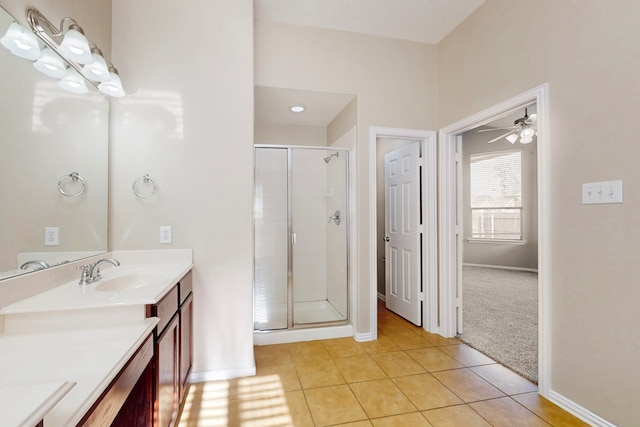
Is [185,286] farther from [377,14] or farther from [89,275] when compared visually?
[377,14]

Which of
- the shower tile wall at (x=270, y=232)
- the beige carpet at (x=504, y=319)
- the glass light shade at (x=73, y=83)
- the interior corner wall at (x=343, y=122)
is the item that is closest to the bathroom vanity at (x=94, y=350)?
the glass light shade at (x=73, y=83)

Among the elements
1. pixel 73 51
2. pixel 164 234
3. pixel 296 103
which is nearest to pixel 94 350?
pixel 164 234

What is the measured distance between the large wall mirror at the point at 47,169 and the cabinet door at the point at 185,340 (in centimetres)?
67

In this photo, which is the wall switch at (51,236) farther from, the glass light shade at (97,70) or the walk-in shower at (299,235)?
the walk-in shower at (299,235)

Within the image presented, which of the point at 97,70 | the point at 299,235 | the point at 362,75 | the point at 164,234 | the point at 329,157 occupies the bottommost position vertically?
the point at 299,235

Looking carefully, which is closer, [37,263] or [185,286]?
[37,263]

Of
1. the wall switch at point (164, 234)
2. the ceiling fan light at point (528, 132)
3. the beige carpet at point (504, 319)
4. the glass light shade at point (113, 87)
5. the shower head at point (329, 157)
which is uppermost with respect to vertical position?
the ceiling fan light at point (528, 132)

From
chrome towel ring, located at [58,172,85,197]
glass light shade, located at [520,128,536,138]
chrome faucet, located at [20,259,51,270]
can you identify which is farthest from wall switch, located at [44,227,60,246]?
glass light shade, located at [520,128,536,138]

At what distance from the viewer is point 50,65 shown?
1543 mm

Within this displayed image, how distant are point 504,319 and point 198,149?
365 centimetres

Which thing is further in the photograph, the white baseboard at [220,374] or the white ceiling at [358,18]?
the white ceiling at [358,18]

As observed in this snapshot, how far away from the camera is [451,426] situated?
68.5 inches

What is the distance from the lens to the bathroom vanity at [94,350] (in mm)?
675

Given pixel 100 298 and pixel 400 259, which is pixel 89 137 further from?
pixel 400 259
